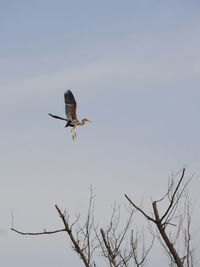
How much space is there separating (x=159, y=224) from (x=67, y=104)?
4.99 metres

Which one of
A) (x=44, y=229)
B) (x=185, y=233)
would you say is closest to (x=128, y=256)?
(x=185, y=233)

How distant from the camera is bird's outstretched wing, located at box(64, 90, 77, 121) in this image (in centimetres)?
1001

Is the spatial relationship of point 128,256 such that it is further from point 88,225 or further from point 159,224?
point 159,224

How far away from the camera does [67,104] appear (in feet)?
33.3

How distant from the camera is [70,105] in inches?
399

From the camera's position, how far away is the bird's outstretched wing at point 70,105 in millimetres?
10008

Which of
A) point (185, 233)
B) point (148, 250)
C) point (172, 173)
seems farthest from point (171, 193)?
point (148, 250)

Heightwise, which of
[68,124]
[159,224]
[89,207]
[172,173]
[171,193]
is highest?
[68,124]

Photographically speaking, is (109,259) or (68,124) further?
(68,124)

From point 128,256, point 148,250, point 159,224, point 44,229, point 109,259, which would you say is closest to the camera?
point 159,224

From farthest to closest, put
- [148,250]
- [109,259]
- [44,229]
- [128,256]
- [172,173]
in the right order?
[148,250]
[128,256]
[109,259]
[44,229]
[172,173]

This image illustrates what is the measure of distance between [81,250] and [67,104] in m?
3.73

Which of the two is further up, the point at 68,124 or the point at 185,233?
the point at 68,124

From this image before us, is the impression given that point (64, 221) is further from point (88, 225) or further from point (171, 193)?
point (171, 193)
